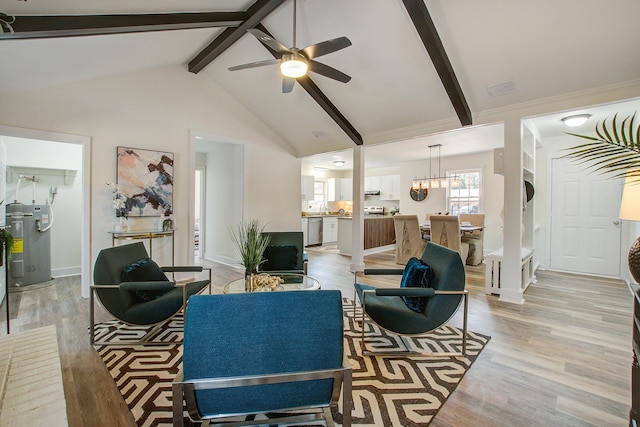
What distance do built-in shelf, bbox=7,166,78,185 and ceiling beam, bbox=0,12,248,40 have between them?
3197 mm

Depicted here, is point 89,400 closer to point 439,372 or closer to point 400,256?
point 439,372

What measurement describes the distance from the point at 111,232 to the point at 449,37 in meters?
4.88

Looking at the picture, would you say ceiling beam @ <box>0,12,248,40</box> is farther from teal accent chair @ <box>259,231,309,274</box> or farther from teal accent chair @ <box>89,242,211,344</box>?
teal accent chair @ <box>259,231,309,274</box>

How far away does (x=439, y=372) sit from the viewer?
7.27 ft

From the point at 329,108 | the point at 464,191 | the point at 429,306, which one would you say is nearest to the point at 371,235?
the point at 464,191

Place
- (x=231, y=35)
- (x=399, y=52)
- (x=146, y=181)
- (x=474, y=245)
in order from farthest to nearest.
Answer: (x=474, y=245), (x=146, y=181), (x=231, y=35), (x=399, y=52)

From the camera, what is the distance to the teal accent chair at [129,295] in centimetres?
244

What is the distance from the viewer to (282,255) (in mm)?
3844

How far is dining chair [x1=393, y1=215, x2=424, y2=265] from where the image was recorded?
582 centimetres

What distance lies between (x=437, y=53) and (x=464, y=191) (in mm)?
5069

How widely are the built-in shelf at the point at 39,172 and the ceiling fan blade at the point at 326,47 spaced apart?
456cm

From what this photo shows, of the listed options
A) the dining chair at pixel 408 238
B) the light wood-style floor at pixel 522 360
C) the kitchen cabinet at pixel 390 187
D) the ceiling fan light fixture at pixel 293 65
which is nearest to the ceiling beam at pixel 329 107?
the ceiling fan light fixture at pixel 293 65

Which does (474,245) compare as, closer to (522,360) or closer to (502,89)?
(502,89)

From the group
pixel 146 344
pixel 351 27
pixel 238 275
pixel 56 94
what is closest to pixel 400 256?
pixel 238 275
